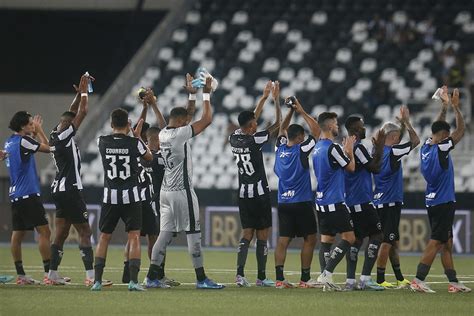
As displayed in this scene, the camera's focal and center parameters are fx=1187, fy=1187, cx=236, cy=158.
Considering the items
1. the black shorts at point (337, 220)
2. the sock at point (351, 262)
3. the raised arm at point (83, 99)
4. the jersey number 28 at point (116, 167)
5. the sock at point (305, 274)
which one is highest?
the raised arm at point (83, 99)

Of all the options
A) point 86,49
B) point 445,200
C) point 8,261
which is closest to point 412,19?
point 86,49

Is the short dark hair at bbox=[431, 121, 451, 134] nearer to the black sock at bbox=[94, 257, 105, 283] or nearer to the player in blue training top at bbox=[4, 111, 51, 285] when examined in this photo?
the black sock at bbox=[94, 257, 105, 283]

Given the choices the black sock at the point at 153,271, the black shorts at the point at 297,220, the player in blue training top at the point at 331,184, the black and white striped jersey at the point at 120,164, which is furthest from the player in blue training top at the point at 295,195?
the black and white striped jersey at the point at 120,164

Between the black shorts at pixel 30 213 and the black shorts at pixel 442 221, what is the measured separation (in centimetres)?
537

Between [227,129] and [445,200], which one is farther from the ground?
[227,129]

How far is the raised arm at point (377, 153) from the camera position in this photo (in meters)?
15.9

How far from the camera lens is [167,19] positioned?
33719mm

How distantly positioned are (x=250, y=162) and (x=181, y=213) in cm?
151

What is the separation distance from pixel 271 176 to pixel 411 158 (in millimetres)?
3335

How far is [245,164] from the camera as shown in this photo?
16.6m

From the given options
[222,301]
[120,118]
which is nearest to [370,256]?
[222,301]

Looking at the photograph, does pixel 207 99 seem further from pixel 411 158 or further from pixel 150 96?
pixel 411 158

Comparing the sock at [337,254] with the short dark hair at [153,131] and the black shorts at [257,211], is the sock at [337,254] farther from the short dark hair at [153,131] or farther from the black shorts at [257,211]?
the short dark hair at [153,131]

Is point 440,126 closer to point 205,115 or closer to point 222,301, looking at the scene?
point 205,115
